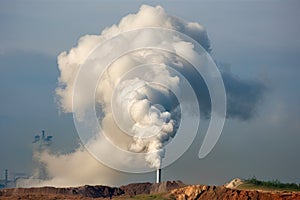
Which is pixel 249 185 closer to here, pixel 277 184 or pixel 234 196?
pixel 277 184

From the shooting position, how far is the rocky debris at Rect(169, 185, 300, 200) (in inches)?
6420

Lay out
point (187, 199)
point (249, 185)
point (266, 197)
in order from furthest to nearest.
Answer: point (249, 185)
point (187, 199)
point (266, 197)

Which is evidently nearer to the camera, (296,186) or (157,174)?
(157,174)

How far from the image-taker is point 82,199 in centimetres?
18525

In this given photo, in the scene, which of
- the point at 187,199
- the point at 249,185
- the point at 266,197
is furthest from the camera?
the point at 249,185

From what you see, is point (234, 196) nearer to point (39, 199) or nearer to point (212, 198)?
point (212, 198)

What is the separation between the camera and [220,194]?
173m

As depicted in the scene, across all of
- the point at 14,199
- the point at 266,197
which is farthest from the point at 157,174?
the point at 14,199

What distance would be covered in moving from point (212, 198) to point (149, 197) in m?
19.2

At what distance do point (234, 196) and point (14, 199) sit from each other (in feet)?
189

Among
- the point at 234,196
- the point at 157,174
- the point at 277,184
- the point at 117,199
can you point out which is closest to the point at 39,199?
the point at 117,199

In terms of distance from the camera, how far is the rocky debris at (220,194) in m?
163

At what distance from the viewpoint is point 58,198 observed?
18700 cm

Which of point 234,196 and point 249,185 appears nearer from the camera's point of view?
point 234,196
